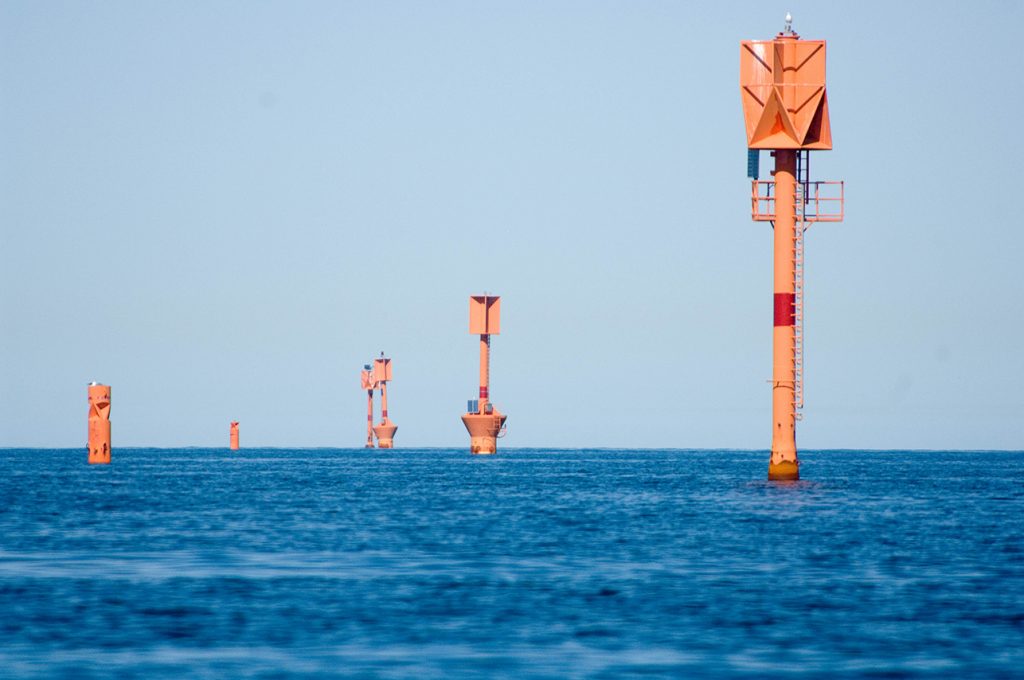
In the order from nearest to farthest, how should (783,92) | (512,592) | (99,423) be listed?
(512,592) < (783,92) < (99,423)

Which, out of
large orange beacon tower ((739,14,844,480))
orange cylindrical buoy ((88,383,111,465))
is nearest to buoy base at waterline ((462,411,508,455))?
orange cylindrical buoy ((88,383,111,465))

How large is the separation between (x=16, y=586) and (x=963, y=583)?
18.8 meters

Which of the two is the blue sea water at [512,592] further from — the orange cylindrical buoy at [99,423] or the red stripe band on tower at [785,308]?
the orange cylindrical buoy at [99,423]

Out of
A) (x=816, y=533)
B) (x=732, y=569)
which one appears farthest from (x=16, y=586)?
(x=816, y=533)

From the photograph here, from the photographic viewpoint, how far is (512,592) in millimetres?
30922

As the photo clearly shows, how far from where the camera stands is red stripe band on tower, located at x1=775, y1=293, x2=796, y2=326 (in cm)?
6309

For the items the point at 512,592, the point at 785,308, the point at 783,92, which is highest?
the point at 783,92

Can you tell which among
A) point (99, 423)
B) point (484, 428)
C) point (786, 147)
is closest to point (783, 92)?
point (786, 147)

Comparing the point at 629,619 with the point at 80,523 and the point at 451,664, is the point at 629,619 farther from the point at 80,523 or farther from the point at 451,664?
the point at 80,523

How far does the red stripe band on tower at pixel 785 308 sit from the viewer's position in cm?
6309

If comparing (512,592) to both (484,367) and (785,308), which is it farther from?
(484,367)

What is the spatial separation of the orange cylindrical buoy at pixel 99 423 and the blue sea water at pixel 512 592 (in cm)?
6083

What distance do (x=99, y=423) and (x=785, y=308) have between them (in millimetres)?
77900

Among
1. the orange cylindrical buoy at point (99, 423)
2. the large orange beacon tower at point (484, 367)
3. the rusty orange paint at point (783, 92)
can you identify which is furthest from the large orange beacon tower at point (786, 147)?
the large orange beacon tower at point (484, 367)
